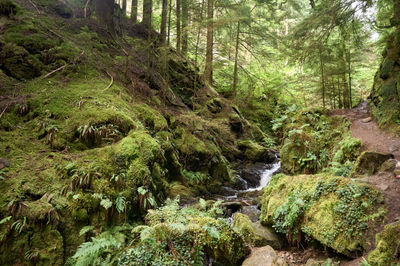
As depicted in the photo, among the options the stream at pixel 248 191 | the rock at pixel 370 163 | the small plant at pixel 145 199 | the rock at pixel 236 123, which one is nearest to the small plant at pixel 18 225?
the small plant at pixel 145 199

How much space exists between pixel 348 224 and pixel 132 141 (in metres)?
A: 5.49

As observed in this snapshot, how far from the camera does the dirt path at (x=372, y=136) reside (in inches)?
262

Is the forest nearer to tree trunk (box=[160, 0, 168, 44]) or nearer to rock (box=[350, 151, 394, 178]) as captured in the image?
rock (box=[350, 151, 394, 178])

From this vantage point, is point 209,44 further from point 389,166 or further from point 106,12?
point 389,166

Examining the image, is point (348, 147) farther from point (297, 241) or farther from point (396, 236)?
point (396, 236)

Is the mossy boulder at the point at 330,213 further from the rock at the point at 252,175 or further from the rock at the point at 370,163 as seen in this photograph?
the rock at the point at 252,175

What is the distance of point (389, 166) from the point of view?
17.6ft

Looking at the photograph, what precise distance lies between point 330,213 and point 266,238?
1648mm

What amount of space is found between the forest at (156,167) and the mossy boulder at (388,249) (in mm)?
18

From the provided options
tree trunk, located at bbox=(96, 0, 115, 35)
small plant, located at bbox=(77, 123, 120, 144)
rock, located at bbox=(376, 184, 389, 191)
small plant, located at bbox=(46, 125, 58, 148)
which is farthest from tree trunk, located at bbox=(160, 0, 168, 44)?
rock, located at bbox=(376, 184, 389, 191)

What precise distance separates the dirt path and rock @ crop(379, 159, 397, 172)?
72 centimetres

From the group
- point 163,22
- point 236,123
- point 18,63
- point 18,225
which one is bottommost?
point 18,225

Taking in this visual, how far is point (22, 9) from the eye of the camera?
10148 mm

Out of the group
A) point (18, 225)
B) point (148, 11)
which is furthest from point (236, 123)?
point (18, 225)
